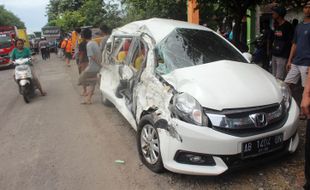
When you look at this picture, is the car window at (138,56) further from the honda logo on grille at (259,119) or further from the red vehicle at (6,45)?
the red vehicle at (6,45)

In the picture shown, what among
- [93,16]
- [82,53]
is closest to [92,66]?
[82,53]

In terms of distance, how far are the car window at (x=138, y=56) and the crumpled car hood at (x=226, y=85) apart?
0.84m

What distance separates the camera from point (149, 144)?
4332 mm

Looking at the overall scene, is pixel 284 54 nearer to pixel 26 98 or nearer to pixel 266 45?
pixel 266 45

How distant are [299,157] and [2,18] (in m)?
83.8

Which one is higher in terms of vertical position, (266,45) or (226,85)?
(226,85)

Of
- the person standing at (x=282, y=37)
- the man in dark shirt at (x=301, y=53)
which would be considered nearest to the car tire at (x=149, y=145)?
the man in dark shirt at (x=301, y=53)

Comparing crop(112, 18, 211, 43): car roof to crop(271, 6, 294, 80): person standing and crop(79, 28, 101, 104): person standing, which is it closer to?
crop(271, 6, 294, 80): person standing

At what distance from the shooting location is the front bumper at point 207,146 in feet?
12.0

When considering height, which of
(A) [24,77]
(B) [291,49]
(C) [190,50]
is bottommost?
(A) [24,77]

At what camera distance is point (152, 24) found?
5.57 m

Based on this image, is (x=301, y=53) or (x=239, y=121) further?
(x=301, y=53)

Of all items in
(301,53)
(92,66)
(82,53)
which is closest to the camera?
(301,53)

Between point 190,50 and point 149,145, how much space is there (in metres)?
1.46
